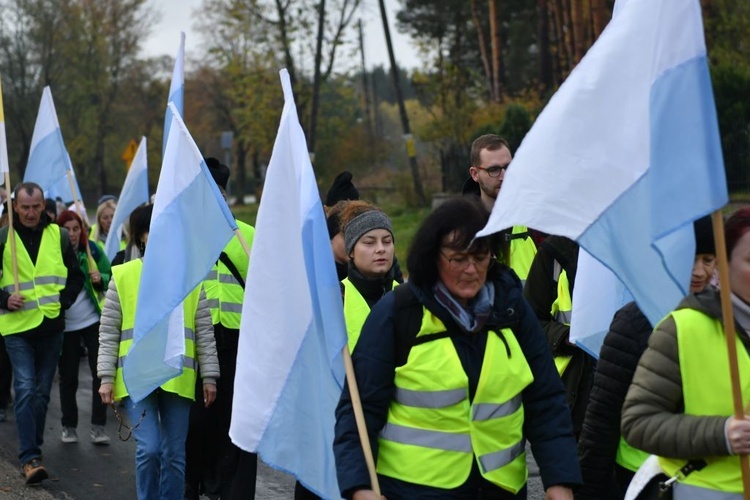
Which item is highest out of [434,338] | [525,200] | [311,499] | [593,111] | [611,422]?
[593,111]

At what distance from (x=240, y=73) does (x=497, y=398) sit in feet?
136

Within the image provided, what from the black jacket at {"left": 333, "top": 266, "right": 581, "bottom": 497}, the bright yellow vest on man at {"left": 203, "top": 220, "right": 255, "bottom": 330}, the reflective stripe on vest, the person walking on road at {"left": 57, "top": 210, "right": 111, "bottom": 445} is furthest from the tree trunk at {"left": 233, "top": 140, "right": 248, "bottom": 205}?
the black jacket at {"left": 333, "top": 266, "right": 581, "bottom": 497}

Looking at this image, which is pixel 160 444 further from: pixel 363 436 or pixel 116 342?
pixel 363 436

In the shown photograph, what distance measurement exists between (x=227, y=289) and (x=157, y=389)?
2.91 feet

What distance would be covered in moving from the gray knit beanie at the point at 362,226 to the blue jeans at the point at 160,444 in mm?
1682

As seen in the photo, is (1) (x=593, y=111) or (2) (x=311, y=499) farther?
(2) (x=311, y=499)

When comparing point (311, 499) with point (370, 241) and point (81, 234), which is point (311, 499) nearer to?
point (370, 241)

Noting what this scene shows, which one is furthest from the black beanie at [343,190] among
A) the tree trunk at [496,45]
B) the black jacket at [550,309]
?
the tree trunk at [496,45]

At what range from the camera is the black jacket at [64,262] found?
30.3 ft

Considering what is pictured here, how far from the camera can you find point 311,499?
19.2 feet

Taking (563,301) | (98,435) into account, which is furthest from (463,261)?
(98,435)

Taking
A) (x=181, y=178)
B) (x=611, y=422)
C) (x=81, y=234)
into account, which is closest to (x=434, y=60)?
(x=81, y=234)

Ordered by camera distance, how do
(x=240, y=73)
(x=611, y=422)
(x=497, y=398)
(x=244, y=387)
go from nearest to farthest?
(x=497, y=398)
(x=611, y=422)
(x=244, y=387)
(x=240, y=73)

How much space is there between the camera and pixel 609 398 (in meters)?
4.45
